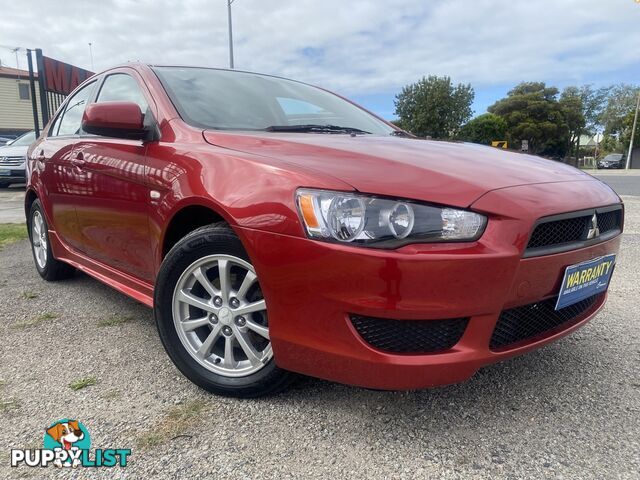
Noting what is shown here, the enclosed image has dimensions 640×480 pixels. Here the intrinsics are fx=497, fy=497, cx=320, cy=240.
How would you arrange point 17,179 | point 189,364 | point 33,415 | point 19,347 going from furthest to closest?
point 17,179 → point 19,347 → point 189,364 → point 33,415

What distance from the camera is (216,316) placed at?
2.08 m

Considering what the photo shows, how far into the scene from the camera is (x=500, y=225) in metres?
1.63

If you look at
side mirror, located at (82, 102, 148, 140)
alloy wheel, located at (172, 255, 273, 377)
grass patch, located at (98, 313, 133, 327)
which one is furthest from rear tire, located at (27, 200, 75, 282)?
alloy wheel, located at (172, 255, 273, 377)

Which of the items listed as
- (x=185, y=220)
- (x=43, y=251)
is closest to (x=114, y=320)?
(x=185, y=220)

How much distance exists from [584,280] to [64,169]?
306 centimetres

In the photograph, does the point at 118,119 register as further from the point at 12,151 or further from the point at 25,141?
the point at 25,141

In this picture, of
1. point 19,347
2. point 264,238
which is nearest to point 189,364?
point 264,238

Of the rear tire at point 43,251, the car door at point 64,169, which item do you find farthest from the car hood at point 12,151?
the car door at point 64,169

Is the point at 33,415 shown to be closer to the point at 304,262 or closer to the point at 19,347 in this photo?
the point at 19,347

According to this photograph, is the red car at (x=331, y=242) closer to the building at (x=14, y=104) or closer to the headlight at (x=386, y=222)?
the headlight at (x=386, y=222)

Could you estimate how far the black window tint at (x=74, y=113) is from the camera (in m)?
3.48

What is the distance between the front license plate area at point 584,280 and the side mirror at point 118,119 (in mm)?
1967

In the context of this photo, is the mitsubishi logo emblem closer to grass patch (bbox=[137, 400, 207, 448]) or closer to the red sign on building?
grass patch (bbox=[137, 400, 207, 448])

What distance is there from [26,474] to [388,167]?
1.59 meters
